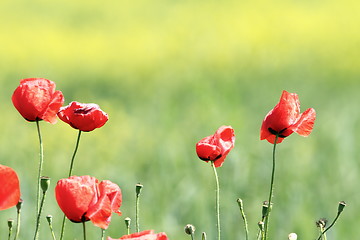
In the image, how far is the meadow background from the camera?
2.41 metres

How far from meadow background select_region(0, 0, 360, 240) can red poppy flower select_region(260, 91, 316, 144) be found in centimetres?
81

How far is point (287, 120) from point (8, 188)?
1.01 ft

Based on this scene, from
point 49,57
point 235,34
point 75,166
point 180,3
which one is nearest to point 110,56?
point 49,57

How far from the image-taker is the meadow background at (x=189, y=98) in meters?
2.41

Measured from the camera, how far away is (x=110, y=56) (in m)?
6.04

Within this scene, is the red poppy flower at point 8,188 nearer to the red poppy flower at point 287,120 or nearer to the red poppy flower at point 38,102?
the red poppy flower at point 38,102

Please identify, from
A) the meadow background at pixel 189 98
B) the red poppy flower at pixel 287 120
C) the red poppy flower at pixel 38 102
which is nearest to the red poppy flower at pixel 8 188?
the red poppy flower at pixel 38 102

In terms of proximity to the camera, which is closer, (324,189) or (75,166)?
(324,189)

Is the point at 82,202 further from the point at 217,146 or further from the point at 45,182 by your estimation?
the point at 217,146

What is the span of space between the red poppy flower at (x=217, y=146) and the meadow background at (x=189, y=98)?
0.83m

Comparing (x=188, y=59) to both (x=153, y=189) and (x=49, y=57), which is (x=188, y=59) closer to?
(x=49, y=57)

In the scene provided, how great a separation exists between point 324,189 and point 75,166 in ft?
3.27

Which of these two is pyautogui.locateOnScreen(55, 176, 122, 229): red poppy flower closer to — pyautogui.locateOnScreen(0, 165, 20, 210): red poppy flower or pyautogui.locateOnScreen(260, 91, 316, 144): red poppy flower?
pyautogui.locateOnScreen(0, 165, 20, 210): red poppy flower

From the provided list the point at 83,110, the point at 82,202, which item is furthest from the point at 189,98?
the point at 82,202
